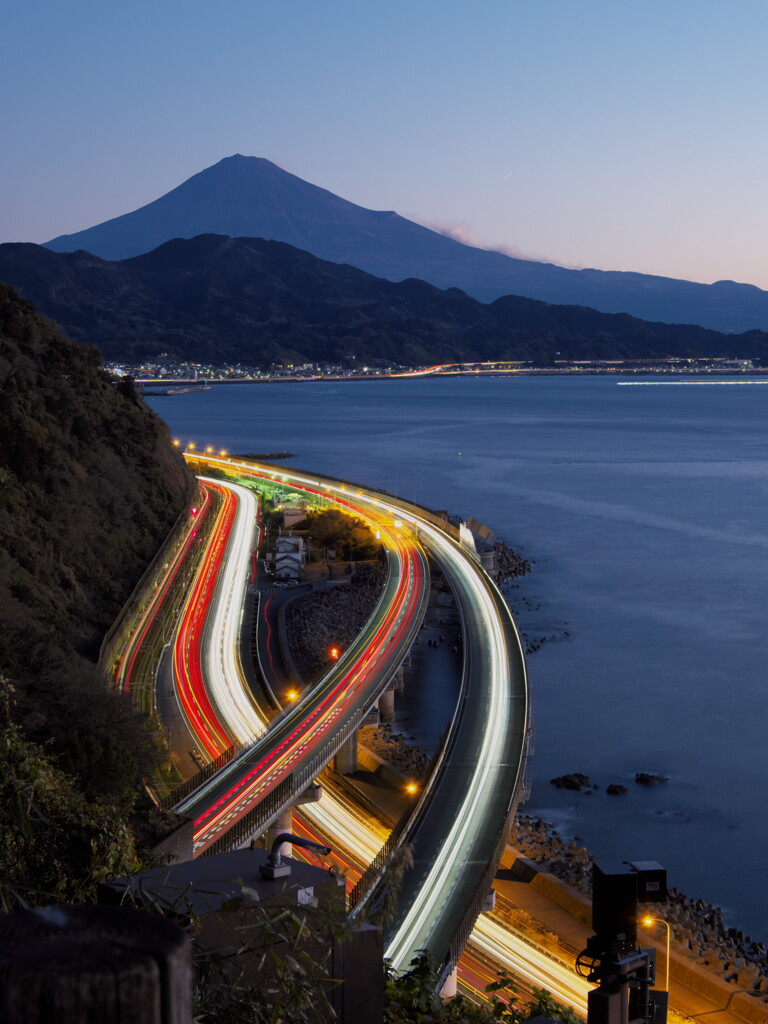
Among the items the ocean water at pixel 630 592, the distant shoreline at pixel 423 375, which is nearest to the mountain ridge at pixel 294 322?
the distant shoreline at pixel 423 375

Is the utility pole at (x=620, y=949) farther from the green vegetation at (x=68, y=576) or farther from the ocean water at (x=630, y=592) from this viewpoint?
the ocean water at (x=630, y=592)

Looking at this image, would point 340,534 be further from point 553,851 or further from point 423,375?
point 423,375

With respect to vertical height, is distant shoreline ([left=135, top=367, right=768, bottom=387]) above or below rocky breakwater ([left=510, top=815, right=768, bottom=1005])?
above

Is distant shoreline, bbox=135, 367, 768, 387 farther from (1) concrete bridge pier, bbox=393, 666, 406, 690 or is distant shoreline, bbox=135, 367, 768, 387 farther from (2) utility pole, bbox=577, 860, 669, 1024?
(2) utility pole, bbox=577, 860, 669, 1024

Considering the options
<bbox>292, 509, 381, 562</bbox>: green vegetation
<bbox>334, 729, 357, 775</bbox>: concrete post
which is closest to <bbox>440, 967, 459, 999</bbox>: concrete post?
<bbox>334, 729, 357, 775</bbox>: concrete post

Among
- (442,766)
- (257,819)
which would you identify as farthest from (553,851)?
(257,819)

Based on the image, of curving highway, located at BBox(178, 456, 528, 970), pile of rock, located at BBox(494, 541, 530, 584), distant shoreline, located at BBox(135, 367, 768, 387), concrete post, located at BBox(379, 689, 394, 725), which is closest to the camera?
curving highway, located at BBox(178, 456, 528, 970)
